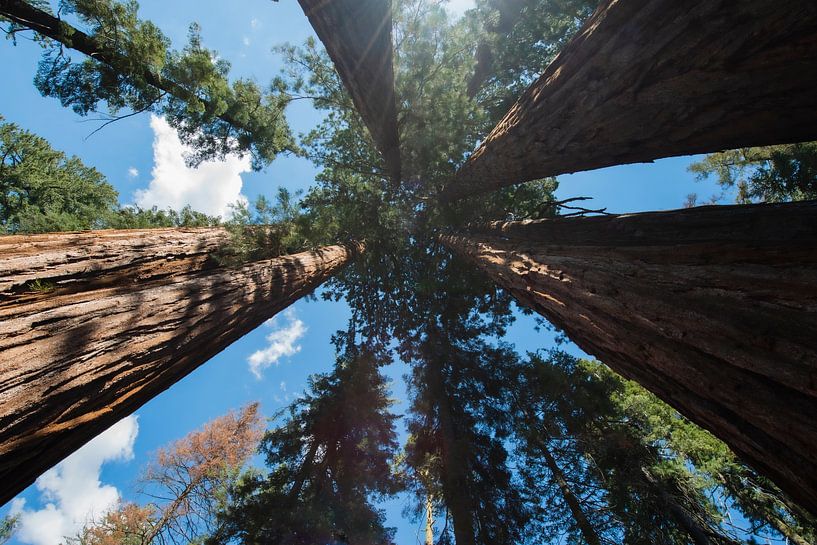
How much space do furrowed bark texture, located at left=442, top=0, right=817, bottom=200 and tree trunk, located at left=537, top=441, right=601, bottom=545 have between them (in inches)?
282

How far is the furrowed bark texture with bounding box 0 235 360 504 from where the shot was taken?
5.36 ft

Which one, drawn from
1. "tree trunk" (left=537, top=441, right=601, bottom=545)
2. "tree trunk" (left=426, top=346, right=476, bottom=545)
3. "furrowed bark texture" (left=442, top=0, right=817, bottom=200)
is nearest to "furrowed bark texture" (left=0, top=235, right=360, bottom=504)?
"furrowed bark texture" (left=442, top=0, right=817, bottom=200)

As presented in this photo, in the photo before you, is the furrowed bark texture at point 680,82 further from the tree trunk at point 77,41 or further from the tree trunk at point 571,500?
the tree trunk at point 77,41

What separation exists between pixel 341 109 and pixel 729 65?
9818 millimetres

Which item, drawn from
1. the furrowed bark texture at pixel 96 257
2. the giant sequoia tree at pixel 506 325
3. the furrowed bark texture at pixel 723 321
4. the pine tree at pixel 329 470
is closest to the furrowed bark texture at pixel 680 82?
the giant sequoia tree at pixel 506 325

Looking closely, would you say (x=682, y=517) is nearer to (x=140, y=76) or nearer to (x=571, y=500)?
(x=571, y=500)

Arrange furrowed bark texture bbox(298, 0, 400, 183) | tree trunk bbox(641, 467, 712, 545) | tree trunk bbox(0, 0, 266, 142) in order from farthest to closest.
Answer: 1. tree trunk bbox(641, 467, 712, 545)
2. tree trunk bbox(0, 0, 266, 142)
3. furrowed bark texture bbox(298, 0, 400, 183)

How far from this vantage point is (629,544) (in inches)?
245

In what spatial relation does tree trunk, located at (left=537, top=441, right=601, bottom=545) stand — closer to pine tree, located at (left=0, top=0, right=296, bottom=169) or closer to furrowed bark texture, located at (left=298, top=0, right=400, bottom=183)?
furrowed bark texture, located at (left=298, top=0, right=400, bottom=183)

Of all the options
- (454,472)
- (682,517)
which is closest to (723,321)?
(454,472)

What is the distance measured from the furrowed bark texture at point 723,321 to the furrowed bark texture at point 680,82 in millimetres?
977

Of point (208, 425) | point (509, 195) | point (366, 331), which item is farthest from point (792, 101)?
point (208, 425)

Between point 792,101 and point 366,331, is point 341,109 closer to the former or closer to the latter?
point 366,331

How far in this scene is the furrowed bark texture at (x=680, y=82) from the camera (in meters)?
2.26
